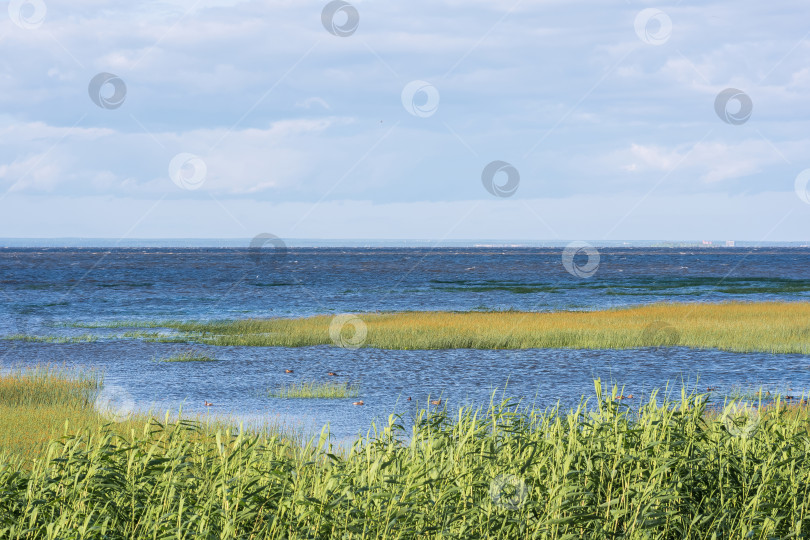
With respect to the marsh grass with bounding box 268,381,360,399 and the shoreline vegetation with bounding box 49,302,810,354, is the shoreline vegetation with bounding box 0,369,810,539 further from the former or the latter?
the shoreline vegetation with bounding box 49,302,810,354

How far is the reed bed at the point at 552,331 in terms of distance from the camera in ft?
101

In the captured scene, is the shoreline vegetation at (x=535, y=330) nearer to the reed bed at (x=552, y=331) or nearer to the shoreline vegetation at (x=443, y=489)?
the reed bed at (x=552, y=331)

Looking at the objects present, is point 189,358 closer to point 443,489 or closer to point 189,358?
point 189,358

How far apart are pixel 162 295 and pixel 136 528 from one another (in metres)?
59.8

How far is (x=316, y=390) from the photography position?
68.4 feet

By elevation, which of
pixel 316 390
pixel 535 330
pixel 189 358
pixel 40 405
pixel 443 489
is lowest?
pixel 40 405

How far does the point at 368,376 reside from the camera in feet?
78.2

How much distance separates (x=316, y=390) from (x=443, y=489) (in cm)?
1399

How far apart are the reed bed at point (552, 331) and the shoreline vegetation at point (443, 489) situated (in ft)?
71.3

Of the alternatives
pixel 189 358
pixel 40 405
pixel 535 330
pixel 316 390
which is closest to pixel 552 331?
pixel 535 330

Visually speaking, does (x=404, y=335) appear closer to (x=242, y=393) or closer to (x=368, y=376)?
(x=368, y=376)

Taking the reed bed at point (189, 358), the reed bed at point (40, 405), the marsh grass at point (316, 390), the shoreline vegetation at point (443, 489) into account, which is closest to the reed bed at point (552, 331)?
the reed bed at point (189, 358)

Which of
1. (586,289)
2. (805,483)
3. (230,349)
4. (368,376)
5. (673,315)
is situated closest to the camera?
(805,483)

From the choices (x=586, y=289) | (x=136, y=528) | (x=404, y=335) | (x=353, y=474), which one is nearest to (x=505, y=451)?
(x=353, y=474)
